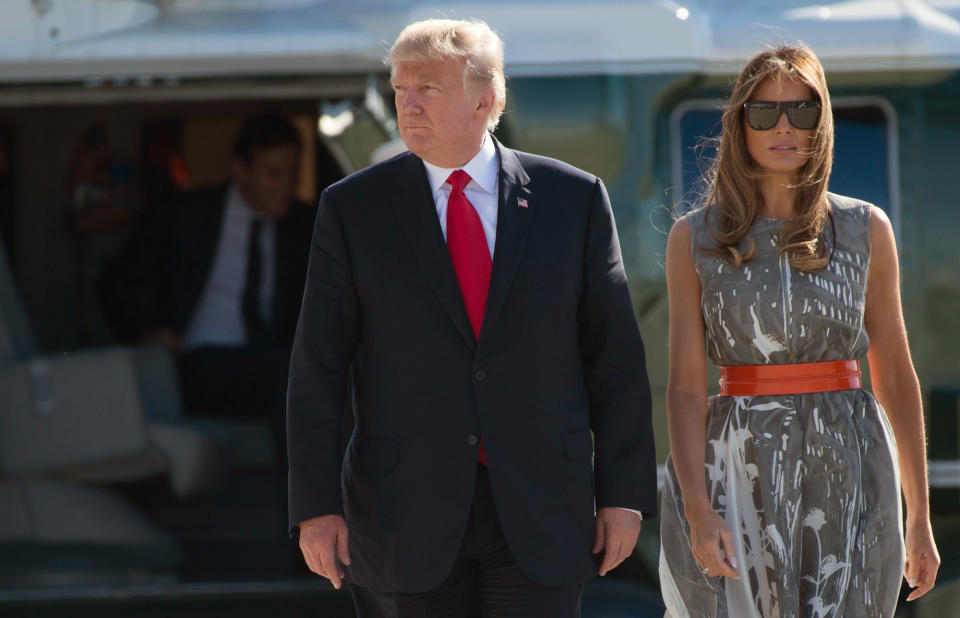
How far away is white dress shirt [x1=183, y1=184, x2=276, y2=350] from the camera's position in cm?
574

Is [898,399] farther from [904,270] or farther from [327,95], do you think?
[327,95]

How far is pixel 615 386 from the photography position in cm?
248

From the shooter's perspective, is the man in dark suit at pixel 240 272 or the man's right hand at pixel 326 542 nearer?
the man's right hand at pixel 326 542

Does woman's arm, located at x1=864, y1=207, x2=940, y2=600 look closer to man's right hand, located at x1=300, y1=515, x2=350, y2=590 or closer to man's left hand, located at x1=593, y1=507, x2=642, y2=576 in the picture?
man's left hand, located at x1=593, y1=507, x2=642, y2=576

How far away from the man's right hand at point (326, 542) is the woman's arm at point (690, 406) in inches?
29.3

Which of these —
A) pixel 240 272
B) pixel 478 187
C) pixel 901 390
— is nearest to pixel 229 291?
pixel 240 272

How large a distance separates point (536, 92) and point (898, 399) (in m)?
2.08

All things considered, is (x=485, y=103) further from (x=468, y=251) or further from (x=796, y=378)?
(x=796, y=378)

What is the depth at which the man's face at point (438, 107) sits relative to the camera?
2395mm

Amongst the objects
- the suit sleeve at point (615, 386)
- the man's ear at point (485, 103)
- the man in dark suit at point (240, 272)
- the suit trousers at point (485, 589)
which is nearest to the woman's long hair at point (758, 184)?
the suit sleeve at point (615, 386)

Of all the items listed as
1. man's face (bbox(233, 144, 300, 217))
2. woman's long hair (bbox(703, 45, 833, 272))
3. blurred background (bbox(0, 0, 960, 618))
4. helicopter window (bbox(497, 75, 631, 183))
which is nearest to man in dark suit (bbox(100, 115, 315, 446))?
man's face (bbox(233, 144, 300, 217))

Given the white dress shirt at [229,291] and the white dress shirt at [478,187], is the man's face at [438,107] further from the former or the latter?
the white dress shirt at [229,291]

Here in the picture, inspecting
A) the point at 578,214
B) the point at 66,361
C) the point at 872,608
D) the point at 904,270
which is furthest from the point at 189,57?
the point at 872,608

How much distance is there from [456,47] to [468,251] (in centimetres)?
41
